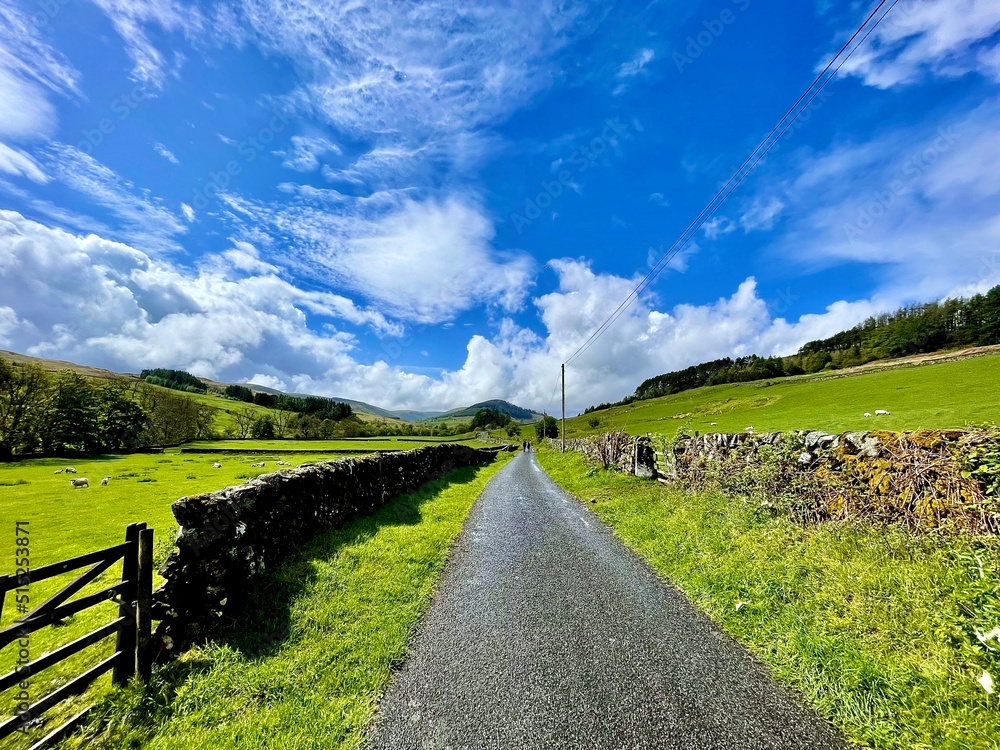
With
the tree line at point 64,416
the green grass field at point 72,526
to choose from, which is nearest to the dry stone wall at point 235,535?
the green grass field at point 72,526

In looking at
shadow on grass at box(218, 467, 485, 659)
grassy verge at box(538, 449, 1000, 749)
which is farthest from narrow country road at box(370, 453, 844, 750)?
shadow on grass at box(218, 467, 485, 659)

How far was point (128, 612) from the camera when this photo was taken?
4.34m

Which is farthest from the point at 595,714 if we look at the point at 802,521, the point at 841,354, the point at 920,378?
the point at 841,354

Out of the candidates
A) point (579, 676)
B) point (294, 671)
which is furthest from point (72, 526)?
point (579, 676)

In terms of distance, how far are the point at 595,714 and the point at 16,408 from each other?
72.1 meters

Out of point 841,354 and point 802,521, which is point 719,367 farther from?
point 802,521

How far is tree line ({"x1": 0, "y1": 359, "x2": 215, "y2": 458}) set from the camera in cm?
4606

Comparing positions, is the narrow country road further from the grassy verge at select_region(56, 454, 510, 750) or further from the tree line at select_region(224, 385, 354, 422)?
the tree line at select_region(224, 385, 354, 422)

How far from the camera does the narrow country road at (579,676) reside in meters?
3.39

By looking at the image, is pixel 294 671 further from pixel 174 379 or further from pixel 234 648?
pixel 174 379

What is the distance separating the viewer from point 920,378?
36938 millimetres

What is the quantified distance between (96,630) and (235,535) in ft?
7.98

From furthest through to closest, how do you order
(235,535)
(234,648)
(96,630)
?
(235,535), (234,648), (96,630)

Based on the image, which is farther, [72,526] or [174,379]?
[174,379]
